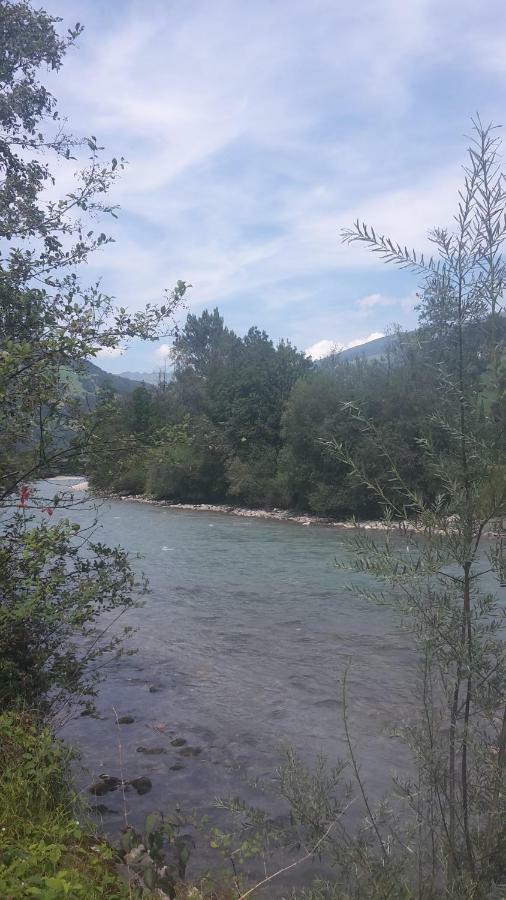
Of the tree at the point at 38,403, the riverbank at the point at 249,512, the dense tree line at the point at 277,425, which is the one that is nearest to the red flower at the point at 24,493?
the tree at the point at 38,403

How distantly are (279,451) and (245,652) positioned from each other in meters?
35.1

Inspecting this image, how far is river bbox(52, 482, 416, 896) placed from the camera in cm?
629

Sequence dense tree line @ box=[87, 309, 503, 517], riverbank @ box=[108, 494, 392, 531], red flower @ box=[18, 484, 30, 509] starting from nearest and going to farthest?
red flower @ box=[18, 484, 30, 509], dense tree line @ box=[87, 309, 503, 517], riverbank @ box=[108, 494, 392, 531]

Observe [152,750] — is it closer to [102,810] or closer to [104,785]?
[104,785]

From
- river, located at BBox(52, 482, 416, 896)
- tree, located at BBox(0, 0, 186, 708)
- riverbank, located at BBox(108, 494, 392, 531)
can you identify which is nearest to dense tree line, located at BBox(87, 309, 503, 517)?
riverbank, located at BBox(108, 494, 392, 531)

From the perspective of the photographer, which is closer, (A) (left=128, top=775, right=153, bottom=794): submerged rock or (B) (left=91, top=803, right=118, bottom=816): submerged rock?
(B) (left=91, top=803, right=118, bottom=816): submerged rock

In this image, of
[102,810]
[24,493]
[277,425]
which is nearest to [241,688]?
[102,810]

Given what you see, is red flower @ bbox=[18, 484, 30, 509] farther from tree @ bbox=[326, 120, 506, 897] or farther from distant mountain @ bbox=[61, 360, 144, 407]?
tree @ bbox=[326, 120, 506, 897]

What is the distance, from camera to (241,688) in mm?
8711

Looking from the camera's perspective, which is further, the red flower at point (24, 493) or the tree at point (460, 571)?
the red flower at point (24, 493)

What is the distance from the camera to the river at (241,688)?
629 cm

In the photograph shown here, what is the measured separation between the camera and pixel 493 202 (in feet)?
9.69

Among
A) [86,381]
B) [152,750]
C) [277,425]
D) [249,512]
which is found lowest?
[152,750]

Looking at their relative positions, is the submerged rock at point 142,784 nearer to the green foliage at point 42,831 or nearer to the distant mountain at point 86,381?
the green foliage at point 42,831
